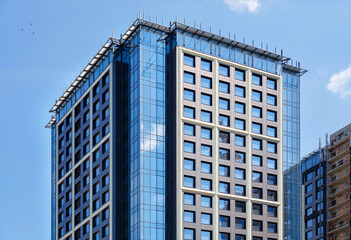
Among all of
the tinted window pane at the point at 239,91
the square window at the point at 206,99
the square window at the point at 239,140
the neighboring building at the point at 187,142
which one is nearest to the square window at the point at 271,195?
the neighboring building at the point at 187,142

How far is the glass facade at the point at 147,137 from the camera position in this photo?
109688mm

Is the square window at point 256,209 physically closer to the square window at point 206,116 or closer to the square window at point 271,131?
the square window at point 271,131

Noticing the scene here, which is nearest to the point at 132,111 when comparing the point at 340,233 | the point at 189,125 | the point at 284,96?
the point at 189,125

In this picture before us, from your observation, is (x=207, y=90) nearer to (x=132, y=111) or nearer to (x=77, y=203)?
(x=132, y=111)

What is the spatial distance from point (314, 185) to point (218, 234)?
6373cm

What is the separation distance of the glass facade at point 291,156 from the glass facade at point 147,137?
868 inches

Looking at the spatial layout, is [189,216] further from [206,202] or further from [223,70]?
[223,70]

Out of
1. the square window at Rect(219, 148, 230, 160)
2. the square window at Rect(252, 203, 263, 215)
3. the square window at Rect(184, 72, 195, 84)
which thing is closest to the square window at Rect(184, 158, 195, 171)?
the square window at Rect(219, 148, 230, 160)

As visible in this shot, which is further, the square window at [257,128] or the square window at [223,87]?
the square window at [257,128]

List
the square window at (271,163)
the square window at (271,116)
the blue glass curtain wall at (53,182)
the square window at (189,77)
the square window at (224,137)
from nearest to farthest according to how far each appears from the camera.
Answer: the square window at (189,77)
the square window at (224,137)
the square window at (271,163)
the square window at (271,116)
the blue glass curtain wall at (53,182)

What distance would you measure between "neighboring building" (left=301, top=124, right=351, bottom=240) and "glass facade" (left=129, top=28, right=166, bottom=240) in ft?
200

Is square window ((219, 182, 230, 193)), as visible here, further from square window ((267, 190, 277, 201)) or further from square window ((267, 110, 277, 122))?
square window ((267, 110, 277, 122))

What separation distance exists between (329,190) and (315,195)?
4.43m

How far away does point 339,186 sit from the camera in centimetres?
16375
